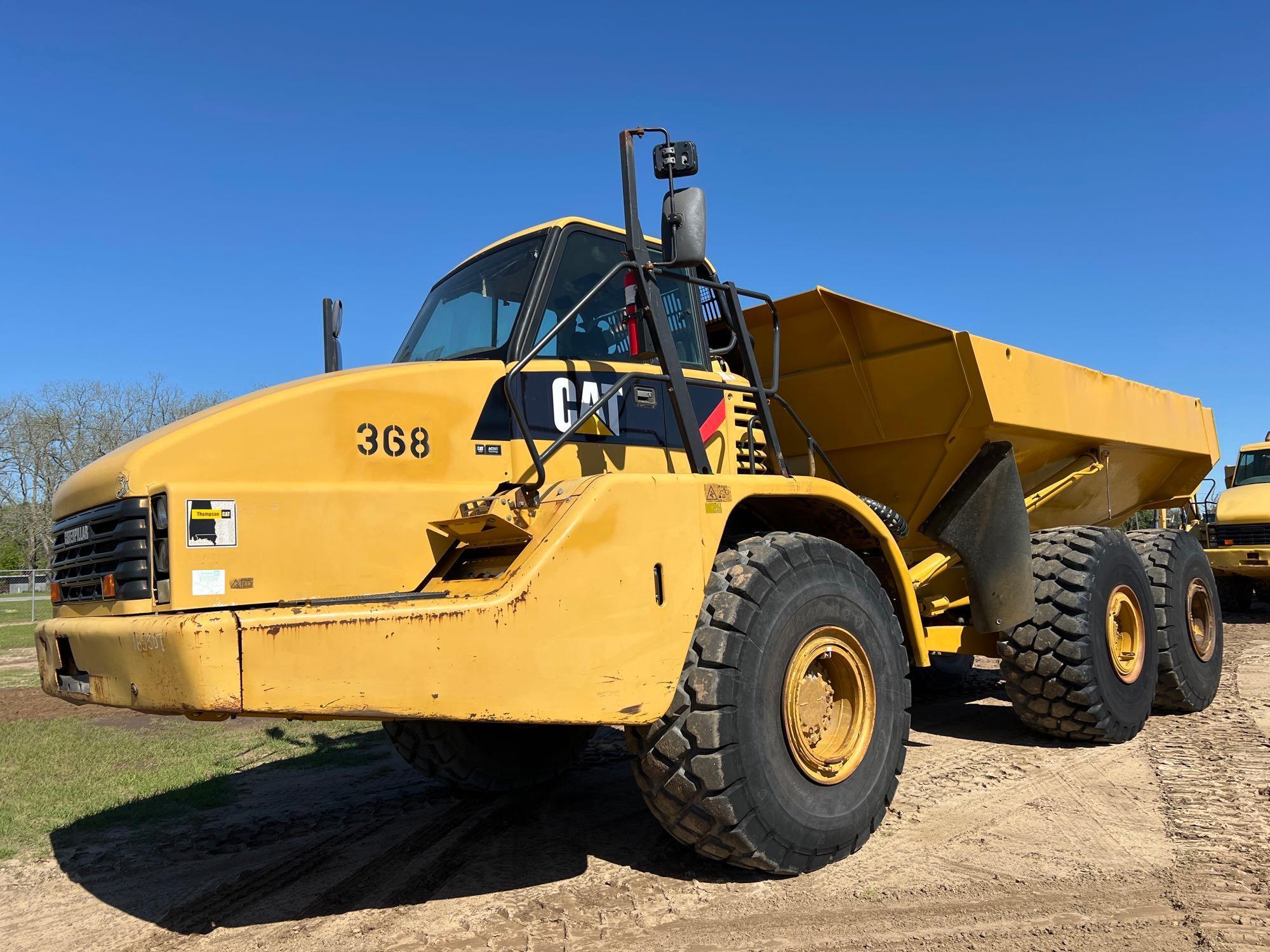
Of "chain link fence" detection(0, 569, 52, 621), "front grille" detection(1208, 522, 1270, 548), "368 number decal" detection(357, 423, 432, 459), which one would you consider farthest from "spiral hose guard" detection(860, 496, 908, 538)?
"chain link fence" detection(0, 569, 52, 621)

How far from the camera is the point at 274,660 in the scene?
2852 mm

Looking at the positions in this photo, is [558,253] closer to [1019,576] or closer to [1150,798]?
[1019,576]

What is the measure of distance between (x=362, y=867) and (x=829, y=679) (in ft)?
7.34

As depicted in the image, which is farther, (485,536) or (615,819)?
(615,819)

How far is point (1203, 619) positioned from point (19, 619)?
90.0 feet

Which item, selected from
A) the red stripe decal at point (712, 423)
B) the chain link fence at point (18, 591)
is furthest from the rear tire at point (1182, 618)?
the chain link fence at point (18, 591)

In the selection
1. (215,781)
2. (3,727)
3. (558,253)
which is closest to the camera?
(558,253)

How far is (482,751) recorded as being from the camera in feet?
17.1

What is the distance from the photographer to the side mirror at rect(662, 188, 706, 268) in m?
3.76

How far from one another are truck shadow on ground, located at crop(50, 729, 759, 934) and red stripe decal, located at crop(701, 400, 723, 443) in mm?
1874

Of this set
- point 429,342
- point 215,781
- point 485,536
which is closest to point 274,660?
point 485,536

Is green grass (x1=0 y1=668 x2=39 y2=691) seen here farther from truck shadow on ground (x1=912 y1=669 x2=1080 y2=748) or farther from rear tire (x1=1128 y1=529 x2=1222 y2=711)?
rear tire (x1=1128 y1=529 x2=1222 y2=711)

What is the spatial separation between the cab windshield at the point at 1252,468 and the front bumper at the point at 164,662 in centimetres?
1693

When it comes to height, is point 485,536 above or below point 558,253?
below
